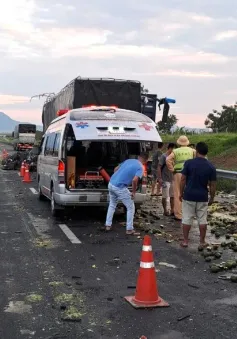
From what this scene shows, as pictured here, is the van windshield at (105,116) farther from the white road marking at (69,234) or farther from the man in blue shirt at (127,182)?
the white road marking at (69,234)

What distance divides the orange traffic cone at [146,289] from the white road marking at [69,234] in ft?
10.8

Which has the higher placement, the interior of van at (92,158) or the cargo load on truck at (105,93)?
the cargo load on truck at (105,93)

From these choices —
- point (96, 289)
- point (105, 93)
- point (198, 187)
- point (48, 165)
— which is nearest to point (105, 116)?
point (48, 165)

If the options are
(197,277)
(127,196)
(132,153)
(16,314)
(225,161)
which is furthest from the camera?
(225,161)

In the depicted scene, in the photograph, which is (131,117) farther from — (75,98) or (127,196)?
(75,98)

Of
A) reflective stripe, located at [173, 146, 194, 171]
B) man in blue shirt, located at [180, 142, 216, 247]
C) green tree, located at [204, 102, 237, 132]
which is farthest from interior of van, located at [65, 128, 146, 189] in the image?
green tree, located at [204, 102, 237, 132]

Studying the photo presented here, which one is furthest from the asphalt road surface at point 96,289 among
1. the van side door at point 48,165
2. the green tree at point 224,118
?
the green tree at point 224,118

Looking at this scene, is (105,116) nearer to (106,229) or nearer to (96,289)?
(106,229)

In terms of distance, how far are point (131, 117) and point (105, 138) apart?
1.21 metres

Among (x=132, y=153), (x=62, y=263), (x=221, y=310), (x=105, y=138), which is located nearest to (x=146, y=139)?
(x=105, y=138)

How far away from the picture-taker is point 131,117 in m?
10.8

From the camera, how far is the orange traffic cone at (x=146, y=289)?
5262mm

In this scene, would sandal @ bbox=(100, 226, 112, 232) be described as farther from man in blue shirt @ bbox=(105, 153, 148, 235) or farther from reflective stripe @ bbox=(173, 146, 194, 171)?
reflective stripe @ bbox=(173, 146, 194, 171)

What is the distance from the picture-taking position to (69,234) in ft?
30.3
